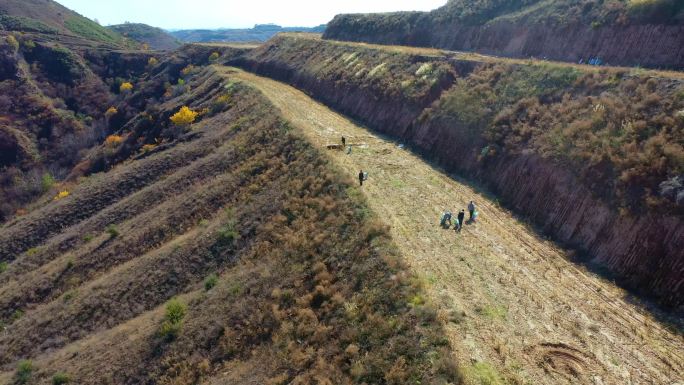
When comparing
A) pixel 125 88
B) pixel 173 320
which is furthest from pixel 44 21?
Answer: pixel 173 320

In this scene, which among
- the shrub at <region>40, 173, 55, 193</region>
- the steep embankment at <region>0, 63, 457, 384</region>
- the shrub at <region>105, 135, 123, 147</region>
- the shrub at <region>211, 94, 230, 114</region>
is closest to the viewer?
the steep embankment at <region>0, 63, 457, 384</region>

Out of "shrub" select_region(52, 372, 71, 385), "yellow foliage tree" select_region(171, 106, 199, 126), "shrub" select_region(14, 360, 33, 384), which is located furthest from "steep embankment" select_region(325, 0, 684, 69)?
"shrub" select_region(14, 360, 33, 384)

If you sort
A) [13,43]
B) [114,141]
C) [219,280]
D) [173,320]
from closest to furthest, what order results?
[173,320]
[219,280]
[114,141]
[13,43]

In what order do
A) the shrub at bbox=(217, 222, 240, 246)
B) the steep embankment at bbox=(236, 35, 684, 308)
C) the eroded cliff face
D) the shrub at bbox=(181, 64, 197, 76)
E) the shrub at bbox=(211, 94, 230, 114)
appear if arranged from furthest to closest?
the shrub at bbox=(181, 64, 197, 76)
the shrub at bbox=(211, 94, 230, 114)
the eroded cliff face
the shrub at bbox=(217, 222, 240, 246)
the steep embankment at bbox=(236, 35, 684, 308)

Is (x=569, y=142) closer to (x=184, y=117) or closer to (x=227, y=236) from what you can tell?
(x=227, y=236)

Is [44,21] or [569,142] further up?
[569,142]

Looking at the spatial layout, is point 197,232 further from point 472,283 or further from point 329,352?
point 472,283

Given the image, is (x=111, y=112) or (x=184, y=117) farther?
(x=111, y=112)

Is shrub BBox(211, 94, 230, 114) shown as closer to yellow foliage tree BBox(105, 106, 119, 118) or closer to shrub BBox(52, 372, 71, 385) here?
shrub BBox(52, 372, 71, 385)

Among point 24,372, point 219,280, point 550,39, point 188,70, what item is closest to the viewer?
point 24,372
